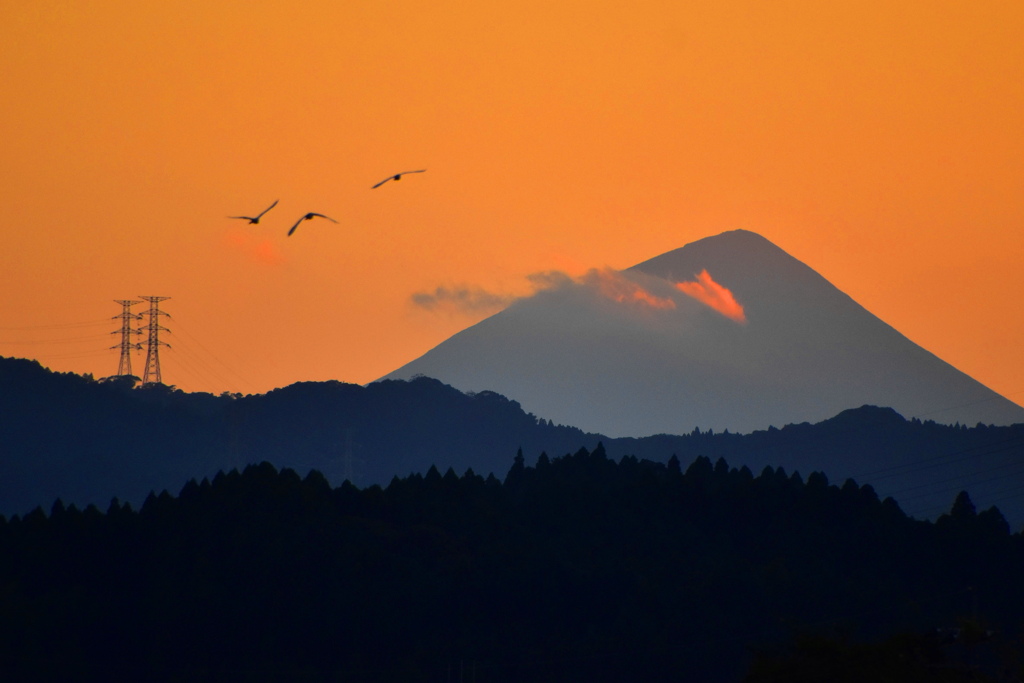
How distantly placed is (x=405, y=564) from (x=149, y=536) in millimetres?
14868

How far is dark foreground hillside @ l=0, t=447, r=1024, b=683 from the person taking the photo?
67250 mm

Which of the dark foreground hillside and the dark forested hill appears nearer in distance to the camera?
the dark foreground hillside

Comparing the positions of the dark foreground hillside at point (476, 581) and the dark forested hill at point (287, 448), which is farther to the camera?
the dark forested hill at point (287, 448)

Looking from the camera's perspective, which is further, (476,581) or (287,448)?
(287,448)

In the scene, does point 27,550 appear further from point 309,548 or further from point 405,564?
point 405,564

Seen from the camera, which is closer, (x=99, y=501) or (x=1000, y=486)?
(x=99, y=501)

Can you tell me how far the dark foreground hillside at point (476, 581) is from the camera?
67250 mm

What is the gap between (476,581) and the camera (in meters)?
72.6

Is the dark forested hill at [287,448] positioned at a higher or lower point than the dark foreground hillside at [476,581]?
higher

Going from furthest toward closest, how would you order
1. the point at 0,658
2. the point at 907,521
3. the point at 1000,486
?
the point at 1000,486, the point at 907,521, the point at 0,658

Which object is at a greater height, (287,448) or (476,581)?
(287,448)

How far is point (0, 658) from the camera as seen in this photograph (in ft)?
212

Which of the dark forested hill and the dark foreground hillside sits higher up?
the dark forested hill

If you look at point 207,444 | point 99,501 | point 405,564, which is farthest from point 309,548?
point 207,444
